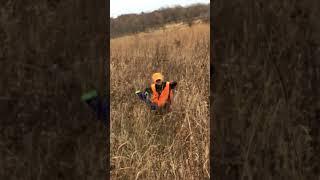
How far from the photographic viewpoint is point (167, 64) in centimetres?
674

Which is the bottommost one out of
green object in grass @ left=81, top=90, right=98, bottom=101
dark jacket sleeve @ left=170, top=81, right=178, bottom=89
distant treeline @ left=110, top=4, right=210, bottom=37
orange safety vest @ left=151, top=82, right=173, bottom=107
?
orange safety vest @ left=151, top=82, right=173, bottom=107

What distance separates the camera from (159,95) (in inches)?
180

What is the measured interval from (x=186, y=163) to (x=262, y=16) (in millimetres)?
1779

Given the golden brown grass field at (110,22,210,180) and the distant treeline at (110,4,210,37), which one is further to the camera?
the distant treeline at (110,4,210,37)

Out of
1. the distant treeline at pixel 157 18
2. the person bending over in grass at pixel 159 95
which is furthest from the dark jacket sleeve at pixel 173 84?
the distant treeline at pixel 157 18

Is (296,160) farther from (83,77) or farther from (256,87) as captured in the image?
(83,77)

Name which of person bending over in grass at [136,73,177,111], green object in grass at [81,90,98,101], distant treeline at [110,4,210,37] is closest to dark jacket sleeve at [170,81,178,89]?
person bending over in grass at [136,73,177,111]

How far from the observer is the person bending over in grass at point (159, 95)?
4133 millimetres

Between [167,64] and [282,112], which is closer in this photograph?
[282,112]

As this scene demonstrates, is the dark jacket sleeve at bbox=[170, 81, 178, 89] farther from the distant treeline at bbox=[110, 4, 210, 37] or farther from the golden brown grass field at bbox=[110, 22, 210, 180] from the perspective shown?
the distant treeline at bbox=[110, 4, 210, 37]

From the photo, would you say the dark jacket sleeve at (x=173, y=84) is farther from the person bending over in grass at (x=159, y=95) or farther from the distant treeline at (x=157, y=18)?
the distant treeline at (x=157, y=18)

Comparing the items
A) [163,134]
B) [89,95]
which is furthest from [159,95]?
[89,95]

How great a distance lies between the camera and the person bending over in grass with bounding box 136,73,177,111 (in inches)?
163

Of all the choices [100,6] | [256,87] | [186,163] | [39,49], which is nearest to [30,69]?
Result: [39,49]
